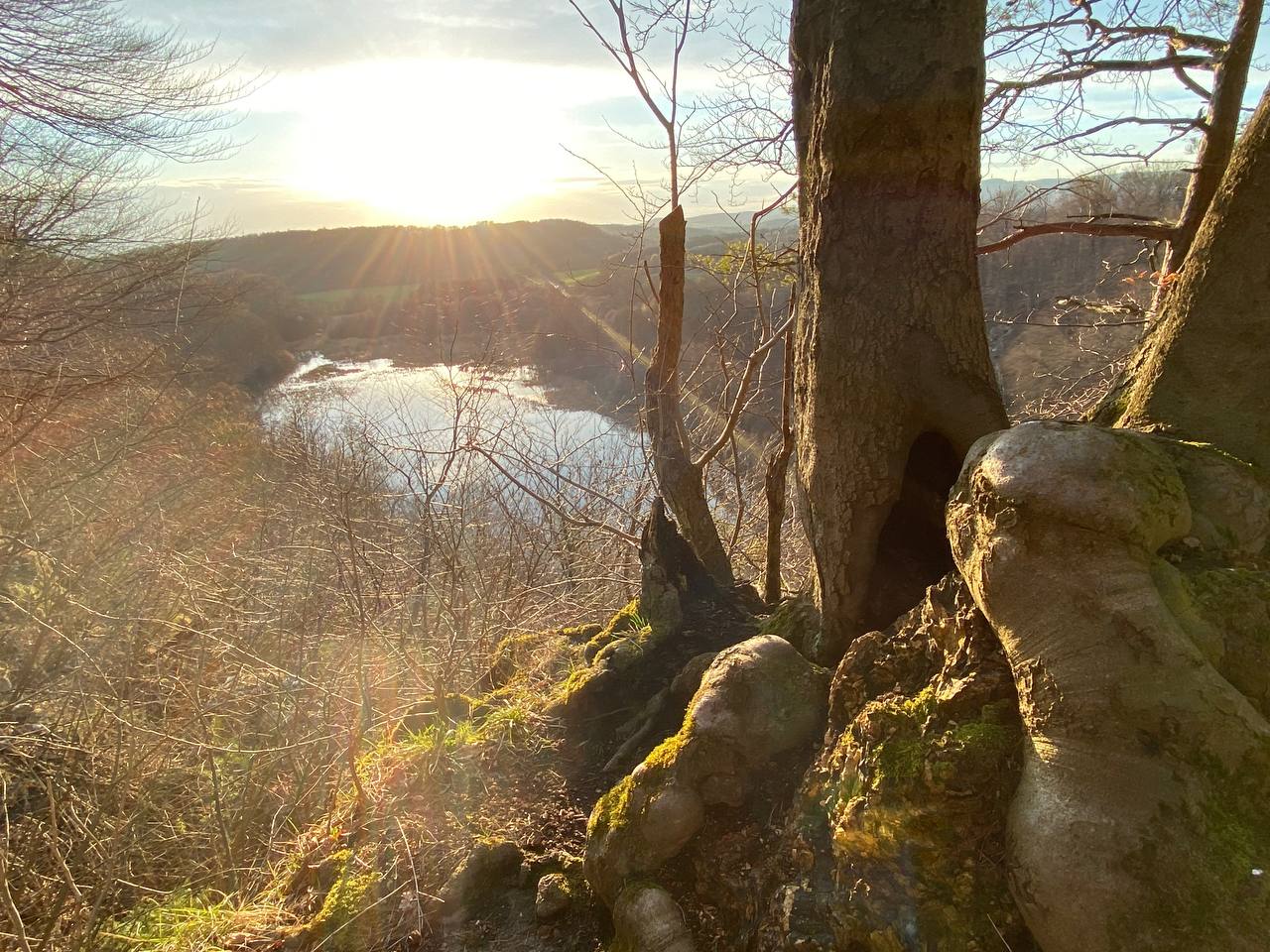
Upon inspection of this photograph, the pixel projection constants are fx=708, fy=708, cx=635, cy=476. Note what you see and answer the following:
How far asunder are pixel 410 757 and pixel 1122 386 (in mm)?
3861

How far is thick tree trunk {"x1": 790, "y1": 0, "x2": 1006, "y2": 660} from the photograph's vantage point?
2.34 meters

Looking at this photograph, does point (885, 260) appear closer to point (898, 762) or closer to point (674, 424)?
point (898, 762)

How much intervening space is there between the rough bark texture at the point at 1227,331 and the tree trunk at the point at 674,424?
2.94m

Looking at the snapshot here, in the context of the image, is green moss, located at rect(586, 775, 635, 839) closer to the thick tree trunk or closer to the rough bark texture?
the thick tree trunk

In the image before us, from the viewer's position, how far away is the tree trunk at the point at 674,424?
16.4 feet

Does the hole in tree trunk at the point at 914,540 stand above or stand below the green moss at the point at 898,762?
above

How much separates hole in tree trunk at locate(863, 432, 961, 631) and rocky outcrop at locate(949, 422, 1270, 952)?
0.79 metres

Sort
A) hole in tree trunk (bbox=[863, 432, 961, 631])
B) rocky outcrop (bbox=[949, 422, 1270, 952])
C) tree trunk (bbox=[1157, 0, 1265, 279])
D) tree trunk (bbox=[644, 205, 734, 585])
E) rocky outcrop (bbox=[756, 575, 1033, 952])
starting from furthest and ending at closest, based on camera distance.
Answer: tree trunk (bbox=[644, 205, 734, 585])
tree trunk (bbox=[1157, 0, 1265, 279])
hole in tree trunk (bbox=[863, 432, 961, 631])
rocky outcrop (bbox=[756, 575, 1033, 952])
rocky outcrop (bbox=[949, 422, 1270, 952])

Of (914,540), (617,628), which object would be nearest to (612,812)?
(914,540)

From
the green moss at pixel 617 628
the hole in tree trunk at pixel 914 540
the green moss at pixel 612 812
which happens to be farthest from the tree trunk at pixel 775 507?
the green moss at pixel 612 812

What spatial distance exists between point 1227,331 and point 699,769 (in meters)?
2.31

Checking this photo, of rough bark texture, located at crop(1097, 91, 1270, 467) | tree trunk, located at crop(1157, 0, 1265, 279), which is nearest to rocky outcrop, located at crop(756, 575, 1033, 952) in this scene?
rough bark texture, located at crop(1097, 91, 1270, 467)

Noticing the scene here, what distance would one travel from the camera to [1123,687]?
1.64 m

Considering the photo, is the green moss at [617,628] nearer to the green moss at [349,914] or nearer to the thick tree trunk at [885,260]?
the green moss at [349,914]
